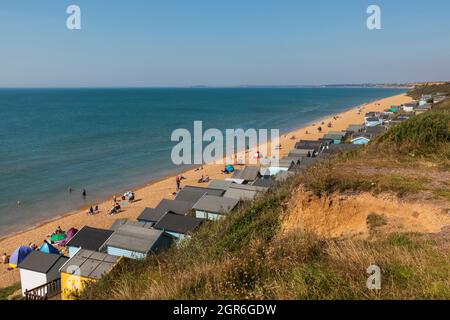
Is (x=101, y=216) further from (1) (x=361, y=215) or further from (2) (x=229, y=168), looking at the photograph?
(1) (x=361, y=215)

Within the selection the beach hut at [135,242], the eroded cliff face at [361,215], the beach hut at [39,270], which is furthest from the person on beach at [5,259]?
the eroded cliff face at [361,215]

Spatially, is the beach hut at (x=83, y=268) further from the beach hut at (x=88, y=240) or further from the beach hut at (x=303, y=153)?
the beach hut at (x=303, y=153)

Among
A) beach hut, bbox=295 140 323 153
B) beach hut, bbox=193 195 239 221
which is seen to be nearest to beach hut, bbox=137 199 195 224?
beach hut, bbox=193 195 239 221

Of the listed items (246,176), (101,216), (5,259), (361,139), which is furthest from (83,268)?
(361,139)

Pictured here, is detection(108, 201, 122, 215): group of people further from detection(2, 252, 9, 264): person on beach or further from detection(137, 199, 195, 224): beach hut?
detection(2, 252, 9, 264): person on beach

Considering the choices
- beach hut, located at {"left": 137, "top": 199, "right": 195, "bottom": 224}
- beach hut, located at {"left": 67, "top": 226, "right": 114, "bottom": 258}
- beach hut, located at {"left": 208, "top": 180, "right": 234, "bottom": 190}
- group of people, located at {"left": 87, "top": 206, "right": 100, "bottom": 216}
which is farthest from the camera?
group of people, located at {"left": 87, "top": 206, "right": 100, "bottom": 216}
